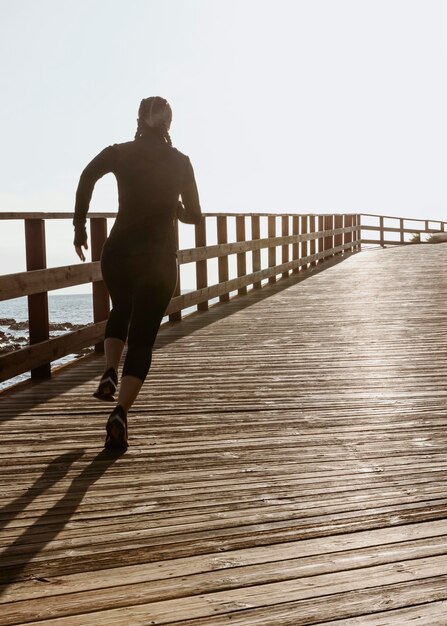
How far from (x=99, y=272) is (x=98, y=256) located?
13 cm

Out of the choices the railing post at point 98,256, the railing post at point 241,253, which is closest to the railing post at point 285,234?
the railing post at point 241,253

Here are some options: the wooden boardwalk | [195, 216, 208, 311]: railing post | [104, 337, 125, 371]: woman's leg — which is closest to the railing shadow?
the wooden boardwalk

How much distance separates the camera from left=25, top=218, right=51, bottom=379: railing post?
6211 mm

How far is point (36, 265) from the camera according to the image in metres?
6.25

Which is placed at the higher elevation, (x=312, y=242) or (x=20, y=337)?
(x=312, y=242)

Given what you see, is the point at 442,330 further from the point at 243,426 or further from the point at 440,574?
A: the point at 440,574

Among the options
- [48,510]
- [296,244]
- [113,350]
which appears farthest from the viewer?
[296,244]

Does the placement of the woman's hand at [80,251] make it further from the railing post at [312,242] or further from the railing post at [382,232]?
the railing post at [382,232]

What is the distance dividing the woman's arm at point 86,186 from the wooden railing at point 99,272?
3.85ft

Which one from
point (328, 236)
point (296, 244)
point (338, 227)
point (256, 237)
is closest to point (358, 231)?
point (338, 227)

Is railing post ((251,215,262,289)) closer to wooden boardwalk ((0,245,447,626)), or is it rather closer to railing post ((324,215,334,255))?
wooden boardwalk ((0,245,447,626))

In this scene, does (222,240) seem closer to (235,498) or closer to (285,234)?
(285,234)

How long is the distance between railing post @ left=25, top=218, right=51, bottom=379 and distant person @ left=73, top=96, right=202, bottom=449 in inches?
70.5

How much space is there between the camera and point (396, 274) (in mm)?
16797
